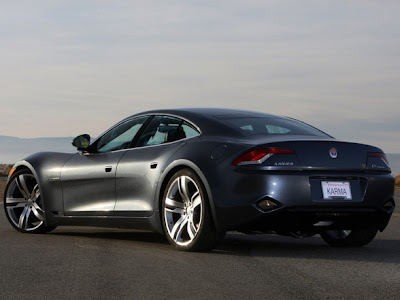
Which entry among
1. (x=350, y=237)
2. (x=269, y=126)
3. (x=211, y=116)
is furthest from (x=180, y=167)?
(x=350, y=237)

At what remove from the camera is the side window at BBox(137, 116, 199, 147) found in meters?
9.00

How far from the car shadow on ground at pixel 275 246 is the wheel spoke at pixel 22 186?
1.88 ft

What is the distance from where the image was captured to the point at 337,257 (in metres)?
8.27

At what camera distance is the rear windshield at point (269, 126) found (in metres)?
8.73

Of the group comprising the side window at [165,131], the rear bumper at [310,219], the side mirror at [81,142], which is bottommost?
the rear bumper at [310,219]

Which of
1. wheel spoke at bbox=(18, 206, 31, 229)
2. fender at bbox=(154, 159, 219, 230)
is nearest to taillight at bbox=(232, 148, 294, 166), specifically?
fender at bbox=(154, 159, 219, 230)

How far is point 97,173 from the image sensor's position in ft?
31.9

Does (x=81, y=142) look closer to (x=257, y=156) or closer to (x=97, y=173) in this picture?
(x=97, y=173)

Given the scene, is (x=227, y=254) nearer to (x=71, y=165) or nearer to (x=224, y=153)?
(x=224, y=153)

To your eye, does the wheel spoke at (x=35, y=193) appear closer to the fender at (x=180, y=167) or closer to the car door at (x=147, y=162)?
the car door at (x=147, y=162)

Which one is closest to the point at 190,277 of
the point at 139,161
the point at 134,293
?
the point at 134,293

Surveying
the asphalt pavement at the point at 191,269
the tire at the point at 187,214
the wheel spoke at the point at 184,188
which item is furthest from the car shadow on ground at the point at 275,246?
the wheel spoke at the point at 184,188

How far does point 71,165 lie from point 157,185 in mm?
1733

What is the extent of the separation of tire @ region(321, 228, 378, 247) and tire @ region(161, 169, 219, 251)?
6.09 ft
